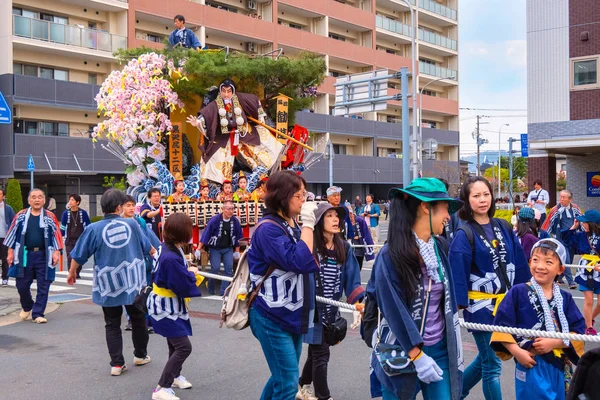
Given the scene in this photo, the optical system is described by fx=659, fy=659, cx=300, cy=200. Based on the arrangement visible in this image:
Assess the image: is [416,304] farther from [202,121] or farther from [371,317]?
[202,121]

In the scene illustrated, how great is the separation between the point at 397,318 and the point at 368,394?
2.64 meters

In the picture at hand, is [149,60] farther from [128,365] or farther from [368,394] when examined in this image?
[368,394]

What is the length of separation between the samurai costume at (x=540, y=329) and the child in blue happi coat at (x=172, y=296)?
278cm

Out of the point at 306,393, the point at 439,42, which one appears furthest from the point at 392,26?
the point at 306,393

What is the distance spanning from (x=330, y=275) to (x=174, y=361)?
1584 millimetres

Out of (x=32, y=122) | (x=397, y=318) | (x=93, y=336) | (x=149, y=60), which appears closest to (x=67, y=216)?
(x=149, y=60)

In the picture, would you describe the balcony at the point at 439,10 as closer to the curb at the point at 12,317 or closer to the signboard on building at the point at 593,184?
the signboard on building at the point at 593,184

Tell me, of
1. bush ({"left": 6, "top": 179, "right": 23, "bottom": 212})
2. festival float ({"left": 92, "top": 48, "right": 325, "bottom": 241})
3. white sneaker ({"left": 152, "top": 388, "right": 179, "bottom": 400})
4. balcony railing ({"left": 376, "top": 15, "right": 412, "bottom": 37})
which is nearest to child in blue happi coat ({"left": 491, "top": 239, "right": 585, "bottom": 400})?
white sneaker ({"left": 152, "top": 388, "right": 179, "bottom": 400})

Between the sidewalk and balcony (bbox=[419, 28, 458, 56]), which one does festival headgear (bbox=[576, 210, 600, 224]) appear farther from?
balcony (bbox=[419, 28, 458, 56])

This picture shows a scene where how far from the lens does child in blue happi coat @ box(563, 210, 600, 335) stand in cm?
842

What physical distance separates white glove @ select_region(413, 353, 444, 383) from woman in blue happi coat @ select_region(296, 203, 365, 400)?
6.35ft

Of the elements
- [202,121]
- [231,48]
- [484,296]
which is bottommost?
[484,296]

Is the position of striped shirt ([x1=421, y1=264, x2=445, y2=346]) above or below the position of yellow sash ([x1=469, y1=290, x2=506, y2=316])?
above

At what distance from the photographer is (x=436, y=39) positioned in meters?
49.8
